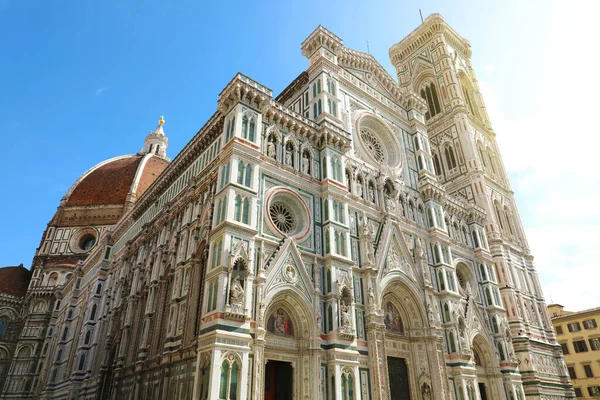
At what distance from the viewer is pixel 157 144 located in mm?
76312

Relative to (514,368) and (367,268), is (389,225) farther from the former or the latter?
(514,368)

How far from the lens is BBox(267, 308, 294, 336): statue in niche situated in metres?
17.2

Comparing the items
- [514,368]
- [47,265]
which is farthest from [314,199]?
[47,265]

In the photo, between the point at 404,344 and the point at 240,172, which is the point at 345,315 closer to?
the point at 404,344

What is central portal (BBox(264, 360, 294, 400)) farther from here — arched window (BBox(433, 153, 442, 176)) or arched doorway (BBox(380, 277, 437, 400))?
arched window (BBox(433, 153, 442, 176))

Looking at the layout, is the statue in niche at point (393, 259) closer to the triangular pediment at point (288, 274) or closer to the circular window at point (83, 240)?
the triangular pediment at point (288, 274)

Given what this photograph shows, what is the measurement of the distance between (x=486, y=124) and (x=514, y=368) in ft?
86.8

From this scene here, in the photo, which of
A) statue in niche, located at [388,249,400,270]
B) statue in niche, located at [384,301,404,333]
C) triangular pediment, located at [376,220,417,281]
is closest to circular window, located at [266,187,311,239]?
triangular pediment, located at [376,220,417,281]

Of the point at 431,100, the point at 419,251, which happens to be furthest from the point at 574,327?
the point at 419,251

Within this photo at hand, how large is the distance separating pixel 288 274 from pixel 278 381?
439 centimetres

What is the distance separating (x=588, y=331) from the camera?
4500 centimetres

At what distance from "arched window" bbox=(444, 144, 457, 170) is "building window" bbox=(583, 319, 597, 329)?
2428 centimetres

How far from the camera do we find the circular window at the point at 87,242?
51812 mm

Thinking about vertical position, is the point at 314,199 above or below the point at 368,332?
above
